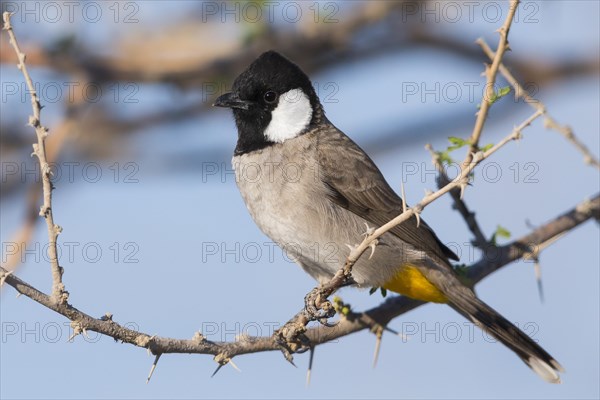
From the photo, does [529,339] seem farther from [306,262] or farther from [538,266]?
[306,262]

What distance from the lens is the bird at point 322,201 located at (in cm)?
374

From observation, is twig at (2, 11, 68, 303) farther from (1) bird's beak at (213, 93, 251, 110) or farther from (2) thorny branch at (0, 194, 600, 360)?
(1) bird's beak at (213, 93, 251, 110)

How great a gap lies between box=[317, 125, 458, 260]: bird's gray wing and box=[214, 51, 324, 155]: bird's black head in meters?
0.16

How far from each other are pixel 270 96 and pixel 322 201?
23.5 inches

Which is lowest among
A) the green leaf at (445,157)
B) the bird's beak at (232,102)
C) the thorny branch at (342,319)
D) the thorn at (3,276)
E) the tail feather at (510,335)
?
the tail feather at (510,335)

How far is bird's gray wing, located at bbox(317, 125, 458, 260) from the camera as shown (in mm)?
3912

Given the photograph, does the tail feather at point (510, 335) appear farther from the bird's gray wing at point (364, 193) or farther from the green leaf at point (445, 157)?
the green leaf at point (445, 157)

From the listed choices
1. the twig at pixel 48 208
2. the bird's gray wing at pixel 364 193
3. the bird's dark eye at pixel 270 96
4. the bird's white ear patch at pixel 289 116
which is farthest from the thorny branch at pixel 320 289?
the bird's dark eye at pixel 270 96

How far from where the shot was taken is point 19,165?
5043mm

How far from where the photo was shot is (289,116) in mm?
4141

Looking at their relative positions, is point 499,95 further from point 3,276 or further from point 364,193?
point 3,276

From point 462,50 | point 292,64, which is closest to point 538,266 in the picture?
point 292,64

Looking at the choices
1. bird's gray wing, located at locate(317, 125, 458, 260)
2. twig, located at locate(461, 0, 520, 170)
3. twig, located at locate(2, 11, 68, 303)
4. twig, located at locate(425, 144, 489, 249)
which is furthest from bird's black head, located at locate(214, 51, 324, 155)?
twig, located at locate(2, 11, 68, 303)

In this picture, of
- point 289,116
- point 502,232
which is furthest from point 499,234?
point 289,116
